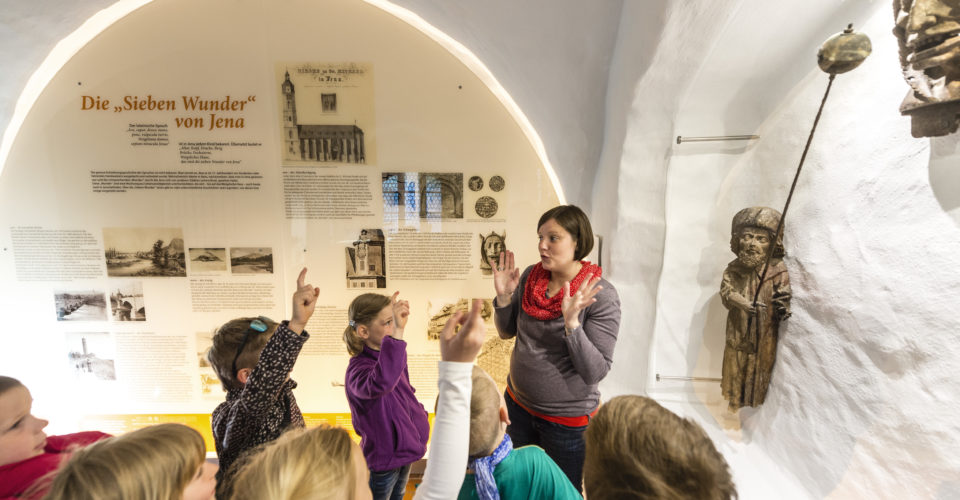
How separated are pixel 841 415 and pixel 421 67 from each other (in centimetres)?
245

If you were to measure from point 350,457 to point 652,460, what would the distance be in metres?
0.62

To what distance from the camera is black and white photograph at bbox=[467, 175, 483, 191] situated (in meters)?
2.32

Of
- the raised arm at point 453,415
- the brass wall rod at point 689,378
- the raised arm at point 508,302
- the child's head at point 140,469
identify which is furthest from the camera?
the brass wall rod at point 689,378

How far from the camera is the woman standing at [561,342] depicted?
148 centimetres

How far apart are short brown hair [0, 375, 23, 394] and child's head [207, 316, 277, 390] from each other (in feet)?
1.60

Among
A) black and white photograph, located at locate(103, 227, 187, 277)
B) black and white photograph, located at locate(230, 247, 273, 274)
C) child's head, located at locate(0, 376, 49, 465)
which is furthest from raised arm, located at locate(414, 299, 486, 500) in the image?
black and white photograph, located at locate(103, 227, 187, 277)

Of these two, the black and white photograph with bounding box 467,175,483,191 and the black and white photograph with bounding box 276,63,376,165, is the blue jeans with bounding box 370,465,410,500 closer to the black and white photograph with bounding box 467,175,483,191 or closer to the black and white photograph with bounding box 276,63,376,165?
the black and white photograph with bounding box 467,175,483,191

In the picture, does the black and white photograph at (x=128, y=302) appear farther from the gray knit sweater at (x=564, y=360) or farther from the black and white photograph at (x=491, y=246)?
the gray knit sweater at (x=564, y=360)

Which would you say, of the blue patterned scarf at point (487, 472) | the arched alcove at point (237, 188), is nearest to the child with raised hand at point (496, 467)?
the blue patterned scarf at point (487, 472)

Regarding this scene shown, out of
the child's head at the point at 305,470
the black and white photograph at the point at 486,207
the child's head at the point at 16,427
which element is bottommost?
the child's head at the point at 16,427

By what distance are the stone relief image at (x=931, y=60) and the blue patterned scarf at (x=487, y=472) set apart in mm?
1468

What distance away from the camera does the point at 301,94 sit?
7.34 feet

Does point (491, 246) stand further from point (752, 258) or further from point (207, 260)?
point (207, 260)

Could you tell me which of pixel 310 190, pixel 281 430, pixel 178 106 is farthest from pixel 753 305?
pixel 178 106
